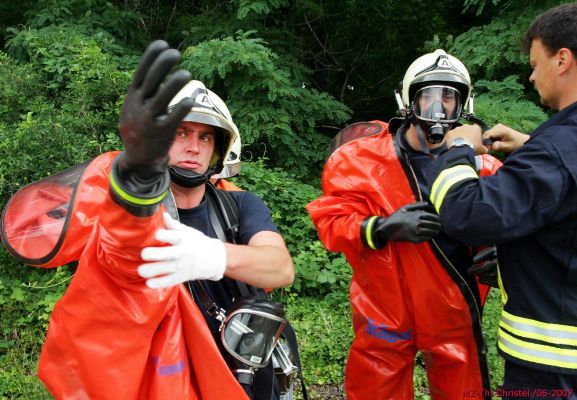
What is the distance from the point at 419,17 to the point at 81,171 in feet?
22.2

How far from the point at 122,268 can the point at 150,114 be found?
0.50m

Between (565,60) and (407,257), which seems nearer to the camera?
(565,60)

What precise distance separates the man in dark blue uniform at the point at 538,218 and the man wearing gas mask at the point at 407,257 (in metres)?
0.65

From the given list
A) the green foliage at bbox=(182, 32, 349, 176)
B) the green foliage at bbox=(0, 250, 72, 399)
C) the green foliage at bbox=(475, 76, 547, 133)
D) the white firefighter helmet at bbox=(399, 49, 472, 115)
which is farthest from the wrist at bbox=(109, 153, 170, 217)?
the green foliage at bbox=(182, 32, 349, 176)

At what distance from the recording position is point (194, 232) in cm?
160

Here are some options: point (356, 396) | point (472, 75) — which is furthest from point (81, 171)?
point (472, 75)

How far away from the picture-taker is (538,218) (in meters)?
1.72

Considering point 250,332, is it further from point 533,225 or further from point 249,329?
point 533,225

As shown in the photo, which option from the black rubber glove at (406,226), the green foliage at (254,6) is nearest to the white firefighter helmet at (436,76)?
the black rubber glove at (406,226)

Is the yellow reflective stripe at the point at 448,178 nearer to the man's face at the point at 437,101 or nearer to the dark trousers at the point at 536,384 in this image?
the dark trousers at the point at 536,384

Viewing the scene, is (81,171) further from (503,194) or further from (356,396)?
(356,396)

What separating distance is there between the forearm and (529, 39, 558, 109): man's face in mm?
1204

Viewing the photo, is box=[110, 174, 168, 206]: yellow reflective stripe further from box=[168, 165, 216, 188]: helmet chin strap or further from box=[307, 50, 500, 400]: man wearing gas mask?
box=[307, 50, 500, 400]: man wearing gas mask

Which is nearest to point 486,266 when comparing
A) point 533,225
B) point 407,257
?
point 407,257
